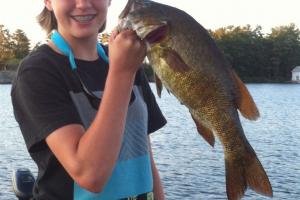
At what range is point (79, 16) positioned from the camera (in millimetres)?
2451

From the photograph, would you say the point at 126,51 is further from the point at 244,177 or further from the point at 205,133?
the point at 244,177

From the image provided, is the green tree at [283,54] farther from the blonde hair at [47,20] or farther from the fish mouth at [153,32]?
the fish mouth at [153,32]

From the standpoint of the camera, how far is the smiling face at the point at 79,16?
2.44m

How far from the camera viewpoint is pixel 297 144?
2208 centimetres

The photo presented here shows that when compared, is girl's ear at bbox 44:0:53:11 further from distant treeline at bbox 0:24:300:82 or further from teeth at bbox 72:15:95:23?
distant treeline at bbox 0:24:300:82

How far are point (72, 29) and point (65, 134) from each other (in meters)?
0.61

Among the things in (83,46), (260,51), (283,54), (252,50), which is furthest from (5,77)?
(83,46)

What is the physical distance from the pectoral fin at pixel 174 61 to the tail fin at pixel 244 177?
0.56 meters

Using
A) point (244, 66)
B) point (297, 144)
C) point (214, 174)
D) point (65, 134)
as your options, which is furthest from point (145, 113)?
point (244, 66)

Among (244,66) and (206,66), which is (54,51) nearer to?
(206,66)

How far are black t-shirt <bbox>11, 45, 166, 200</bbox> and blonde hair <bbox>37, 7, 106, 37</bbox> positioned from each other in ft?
1.20

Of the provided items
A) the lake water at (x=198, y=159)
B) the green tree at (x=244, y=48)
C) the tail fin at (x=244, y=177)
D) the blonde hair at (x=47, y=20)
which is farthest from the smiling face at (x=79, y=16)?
the green tree at (x=244, y=48)

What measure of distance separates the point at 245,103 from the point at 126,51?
718mm

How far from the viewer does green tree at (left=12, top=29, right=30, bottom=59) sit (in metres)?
83.6
